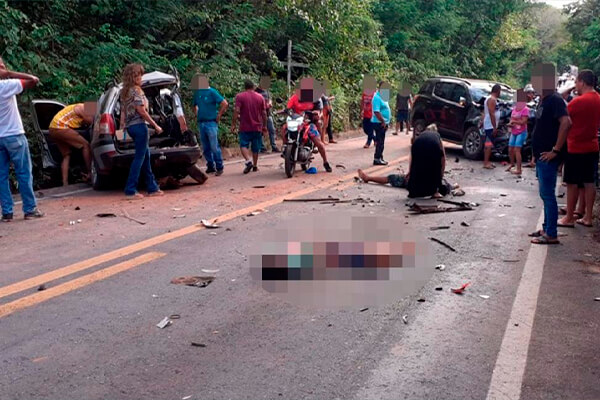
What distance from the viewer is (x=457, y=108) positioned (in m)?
16.5

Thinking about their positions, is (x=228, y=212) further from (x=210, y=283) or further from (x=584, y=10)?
(x=584, y=10)

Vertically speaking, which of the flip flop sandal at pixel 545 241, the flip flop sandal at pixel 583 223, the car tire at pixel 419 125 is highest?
the car tire at pixel 419 125

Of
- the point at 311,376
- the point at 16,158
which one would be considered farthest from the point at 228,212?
the point at 311,376

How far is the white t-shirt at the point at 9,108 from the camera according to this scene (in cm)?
793

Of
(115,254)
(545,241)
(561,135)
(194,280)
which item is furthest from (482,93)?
(194,280)

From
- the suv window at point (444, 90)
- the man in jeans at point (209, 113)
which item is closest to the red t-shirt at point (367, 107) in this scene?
the suv window at point (444, 90)

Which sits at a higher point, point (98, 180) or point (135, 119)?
point (135, 119)

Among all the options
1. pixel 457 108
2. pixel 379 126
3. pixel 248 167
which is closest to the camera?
pixel 248 167

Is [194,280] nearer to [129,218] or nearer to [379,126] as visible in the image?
[129,218]

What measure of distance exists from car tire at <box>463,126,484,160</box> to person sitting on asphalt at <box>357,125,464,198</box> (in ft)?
19.3

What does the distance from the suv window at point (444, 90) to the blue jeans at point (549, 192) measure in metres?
9.98

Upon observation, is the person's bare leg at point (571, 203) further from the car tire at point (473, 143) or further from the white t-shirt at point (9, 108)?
the car tire at point (473, 143)

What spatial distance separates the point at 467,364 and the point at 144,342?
7.12ft

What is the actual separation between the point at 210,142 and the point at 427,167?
4659 mm
